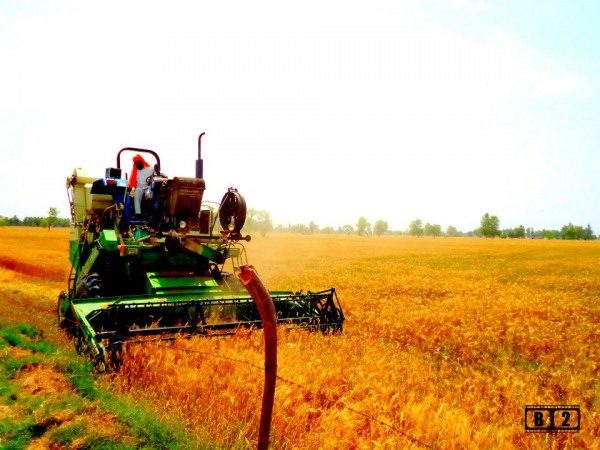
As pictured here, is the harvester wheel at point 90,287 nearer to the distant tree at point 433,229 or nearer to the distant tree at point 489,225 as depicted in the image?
the distant tree at point 489,225

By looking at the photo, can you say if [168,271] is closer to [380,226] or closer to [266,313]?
[266,313]

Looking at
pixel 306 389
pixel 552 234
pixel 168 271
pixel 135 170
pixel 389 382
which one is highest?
pixel 552 234

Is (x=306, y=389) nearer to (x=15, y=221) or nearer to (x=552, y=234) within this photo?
(x=15, y=221)

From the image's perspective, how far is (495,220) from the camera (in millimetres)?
139250

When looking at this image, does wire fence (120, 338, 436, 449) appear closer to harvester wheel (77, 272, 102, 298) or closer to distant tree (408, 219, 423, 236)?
harvester wheel (77, 272, 102, 298)

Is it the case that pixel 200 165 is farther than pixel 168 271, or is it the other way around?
pixel 200 165

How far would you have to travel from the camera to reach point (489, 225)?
5502 inches

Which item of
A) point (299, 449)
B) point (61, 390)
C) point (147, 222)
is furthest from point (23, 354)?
point (299, 449)

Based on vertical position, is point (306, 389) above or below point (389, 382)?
above

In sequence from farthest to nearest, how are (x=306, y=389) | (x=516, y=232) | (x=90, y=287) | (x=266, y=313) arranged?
1. (x=516, y=232)
2. (x=90, y=287)
3. (x=306, y=389)
4. (x=266, y=313)

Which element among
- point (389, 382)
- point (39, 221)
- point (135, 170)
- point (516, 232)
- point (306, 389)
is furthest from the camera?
point (516, 232)

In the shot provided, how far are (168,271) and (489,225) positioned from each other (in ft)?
472

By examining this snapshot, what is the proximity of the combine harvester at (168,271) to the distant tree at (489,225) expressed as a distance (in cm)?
14234

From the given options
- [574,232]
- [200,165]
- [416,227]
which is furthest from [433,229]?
[200,165]
